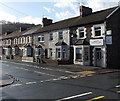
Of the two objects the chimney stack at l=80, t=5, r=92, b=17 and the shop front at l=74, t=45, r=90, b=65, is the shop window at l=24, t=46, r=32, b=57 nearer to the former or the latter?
the chimney stack at l=80, t=5, r=92, b=17

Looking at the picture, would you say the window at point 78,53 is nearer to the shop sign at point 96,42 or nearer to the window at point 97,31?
the shop sign at point 96,42

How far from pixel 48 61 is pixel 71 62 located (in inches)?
178

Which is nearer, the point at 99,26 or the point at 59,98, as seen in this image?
the point at 59,98

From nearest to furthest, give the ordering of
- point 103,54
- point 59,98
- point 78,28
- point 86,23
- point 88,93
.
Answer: point 59,98
point 88,93
point 103,54
point 86,23
point 78,28

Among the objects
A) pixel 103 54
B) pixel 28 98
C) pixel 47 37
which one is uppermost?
pixel 47 37

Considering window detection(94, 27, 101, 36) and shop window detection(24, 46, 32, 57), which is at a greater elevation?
window detection(94, 27, 101, 36)

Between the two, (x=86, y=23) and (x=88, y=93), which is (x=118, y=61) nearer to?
(x=86, y=23)

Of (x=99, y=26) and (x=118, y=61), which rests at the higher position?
(x=99, y=26)

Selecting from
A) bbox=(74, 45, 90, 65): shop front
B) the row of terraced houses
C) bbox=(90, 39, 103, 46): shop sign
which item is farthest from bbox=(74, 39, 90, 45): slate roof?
bbox=(90, 39, 103, 46): shop sign

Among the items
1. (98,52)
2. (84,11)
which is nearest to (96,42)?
(98,52)

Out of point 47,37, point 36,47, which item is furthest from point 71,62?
point 36,47

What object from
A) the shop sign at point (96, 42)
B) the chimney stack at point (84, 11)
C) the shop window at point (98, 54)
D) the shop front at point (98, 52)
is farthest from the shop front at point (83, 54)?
the chimney stack at point (84, 11)

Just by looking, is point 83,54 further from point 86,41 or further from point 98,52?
point 98,52

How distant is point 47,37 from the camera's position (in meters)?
32.5
